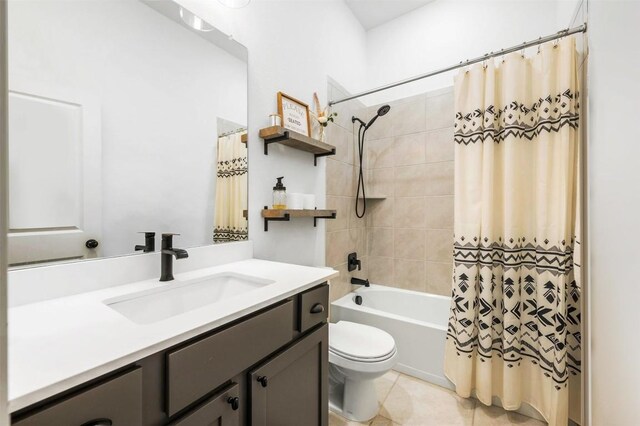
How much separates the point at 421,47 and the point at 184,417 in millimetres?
2845

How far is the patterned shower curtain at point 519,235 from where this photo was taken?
1.40 meters

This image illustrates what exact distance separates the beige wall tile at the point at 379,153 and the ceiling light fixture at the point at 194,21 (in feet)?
5.11

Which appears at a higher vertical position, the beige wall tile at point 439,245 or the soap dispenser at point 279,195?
the soap dispenser at point 279,195

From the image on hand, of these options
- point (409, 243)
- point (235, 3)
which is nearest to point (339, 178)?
point (409, 243)

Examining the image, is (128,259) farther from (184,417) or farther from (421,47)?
(421,47)

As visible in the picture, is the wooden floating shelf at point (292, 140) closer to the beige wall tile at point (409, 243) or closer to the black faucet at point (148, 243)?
the black faucet at point (148, 243)

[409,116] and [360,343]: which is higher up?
[409,116]

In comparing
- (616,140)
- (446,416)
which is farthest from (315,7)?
(446,416)

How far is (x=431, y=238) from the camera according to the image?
2.27 m

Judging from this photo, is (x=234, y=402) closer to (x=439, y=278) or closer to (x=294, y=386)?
(x=294, y=386)

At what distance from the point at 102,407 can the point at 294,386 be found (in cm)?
61

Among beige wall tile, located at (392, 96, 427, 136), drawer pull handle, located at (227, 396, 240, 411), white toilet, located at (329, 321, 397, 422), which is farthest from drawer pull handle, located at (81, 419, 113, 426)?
beige wall tile, located at (392, 96, 427, 136)

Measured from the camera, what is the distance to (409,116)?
2379 mm

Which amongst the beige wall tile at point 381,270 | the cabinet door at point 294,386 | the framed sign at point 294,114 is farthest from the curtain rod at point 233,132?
the beige wall tile at point 381,270
